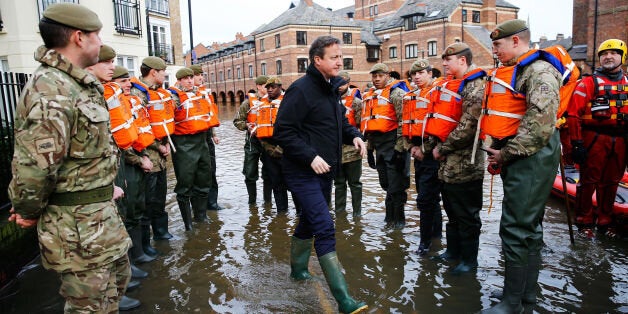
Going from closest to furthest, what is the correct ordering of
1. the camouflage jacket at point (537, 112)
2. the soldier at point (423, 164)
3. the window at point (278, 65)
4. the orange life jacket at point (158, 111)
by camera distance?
the camouflage jacket at point (537, 112)
the soldier at point (423, 164)
the orange life jacket at point (158, 111)
the window at point (278, 65)

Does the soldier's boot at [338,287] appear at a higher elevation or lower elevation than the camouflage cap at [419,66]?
lower

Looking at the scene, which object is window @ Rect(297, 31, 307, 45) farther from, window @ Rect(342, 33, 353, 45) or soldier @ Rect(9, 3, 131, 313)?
soldier @ Rect(9, 3, 131, 313)

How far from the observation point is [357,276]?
189 inches

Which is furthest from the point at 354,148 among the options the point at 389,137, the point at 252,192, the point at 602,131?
the point at 602,131

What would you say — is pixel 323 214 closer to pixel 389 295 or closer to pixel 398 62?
pixel 389 295

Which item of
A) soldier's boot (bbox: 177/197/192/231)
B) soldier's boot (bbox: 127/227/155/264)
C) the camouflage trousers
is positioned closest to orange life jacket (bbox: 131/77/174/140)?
soldier's boot (bbox: 177/197/192/231)

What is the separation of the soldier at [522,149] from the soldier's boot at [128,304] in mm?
3262

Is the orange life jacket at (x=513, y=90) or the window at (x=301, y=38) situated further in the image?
the window at (x=301, y=38)

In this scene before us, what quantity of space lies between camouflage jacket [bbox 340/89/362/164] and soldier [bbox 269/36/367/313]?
9.70 ft

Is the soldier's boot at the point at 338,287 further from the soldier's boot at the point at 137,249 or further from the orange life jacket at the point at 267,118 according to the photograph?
the orange life jacket at the point at 267,118

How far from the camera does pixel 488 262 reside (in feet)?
16.8

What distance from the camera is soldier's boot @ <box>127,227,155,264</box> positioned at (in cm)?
514

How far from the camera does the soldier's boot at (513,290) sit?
3.72 meters

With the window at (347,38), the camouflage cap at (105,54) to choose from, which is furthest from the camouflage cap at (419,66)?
the window at (347,38)
